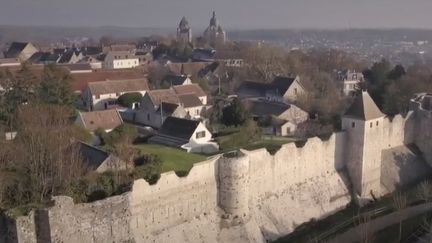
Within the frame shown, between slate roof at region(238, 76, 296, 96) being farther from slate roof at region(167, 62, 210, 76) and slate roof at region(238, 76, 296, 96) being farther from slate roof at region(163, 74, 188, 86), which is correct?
slate roof at region(167, 62, 210, 76)

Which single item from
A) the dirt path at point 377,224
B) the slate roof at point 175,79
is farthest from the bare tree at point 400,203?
the slate roof at point 175,79

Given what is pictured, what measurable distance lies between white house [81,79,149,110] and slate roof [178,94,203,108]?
5101 millimetres

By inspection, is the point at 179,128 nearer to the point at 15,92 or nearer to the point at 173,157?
the point at 173,157

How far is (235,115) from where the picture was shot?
36.0 meters

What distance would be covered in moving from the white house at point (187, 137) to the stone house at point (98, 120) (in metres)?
3.22

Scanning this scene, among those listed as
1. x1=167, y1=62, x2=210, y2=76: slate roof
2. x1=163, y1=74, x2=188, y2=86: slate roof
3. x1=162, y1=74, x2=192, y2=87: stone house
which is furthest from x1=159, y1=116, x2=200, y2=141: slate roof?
x1=167, y1=62, x2=210, y2=76: slate roof

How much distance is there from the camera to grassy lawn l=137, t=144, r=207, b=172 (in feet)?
83.5

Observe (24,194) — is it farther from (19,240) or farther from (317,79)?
(317,79)

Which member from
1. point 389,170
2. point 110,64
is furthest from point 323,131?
point 110,64

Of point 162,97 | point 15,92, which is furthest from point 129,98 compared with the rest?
point 15,92

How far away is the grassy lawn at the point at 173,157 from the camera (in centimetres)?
2545

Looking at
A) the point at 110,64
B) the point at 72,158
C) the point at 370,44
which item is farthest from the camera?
the point at 370,44

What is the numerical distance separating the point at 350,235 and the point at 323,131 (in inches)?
529

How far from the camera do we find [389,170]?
2953 centimetres
